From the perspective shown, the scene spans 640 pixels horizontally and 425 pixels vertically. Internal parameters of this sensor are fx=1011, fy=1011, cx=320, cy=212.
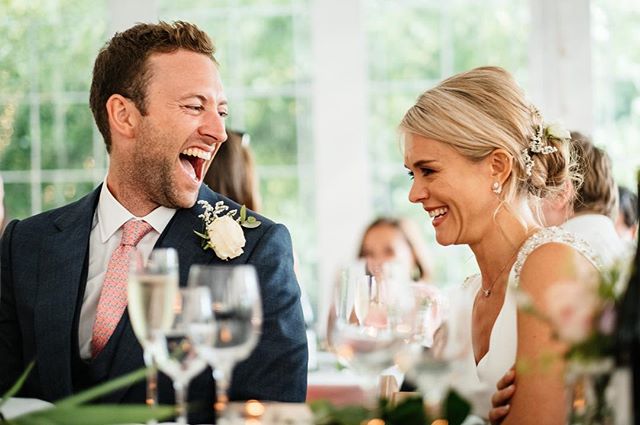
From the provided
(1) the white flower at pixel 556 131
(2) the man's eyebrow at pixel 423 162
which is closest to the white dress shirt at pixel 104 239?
(2) the man's eyebrow at pixel 423 162

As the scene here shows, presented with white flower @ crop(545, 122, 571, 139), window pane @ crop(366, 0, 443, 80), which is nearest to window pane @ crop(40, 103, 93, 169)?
window pane @ crop(366, 0, 443, 80)

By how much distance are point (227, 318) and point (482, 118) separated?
3.88 ft

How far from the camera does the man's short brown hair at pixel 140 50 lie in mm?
2764

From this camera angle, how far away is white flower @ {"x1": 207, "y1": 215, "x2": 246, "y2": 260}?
2523mm

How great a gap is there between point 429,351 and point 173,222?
1334mm

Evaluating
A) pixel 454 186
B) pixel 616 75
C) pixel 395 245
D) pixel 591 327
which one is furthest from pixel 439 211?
pixel 616 75

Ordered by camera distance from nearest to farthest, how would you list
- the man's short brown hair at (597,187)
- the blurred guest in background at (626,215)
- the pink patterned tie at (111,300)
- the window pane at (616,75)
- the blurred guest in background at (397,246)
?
the pink patterned tie at (111,300)
the man's short brown hair at (597,187)
the blurred guest in background at (626,215)
the blurred guest in background at (397,246)
the window pane at (616,75)

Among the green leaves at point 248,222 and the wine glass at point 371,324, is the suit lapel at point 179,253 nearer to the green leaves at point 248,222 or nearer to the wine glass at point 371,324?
the green leaves at point 248,222

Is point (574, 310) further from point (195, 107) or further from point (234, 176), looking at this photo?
point (234, 176)

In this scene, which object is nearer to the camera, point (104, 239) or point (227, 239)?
point (227, 239)

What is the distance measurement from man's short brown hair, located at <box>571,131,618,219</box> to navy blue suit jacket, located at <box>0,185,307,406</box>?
1.66 m

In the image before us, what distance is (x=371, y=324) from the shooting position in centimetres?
162

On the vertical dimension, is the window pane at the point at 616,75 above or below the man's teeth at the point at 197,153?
above

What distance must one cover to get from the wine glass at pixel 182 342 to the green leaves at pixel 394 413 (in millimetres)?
207
